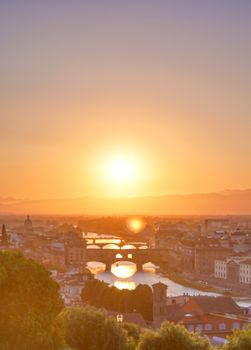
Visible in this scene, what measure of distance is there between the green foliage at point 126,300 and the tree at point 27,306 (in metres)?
8.00

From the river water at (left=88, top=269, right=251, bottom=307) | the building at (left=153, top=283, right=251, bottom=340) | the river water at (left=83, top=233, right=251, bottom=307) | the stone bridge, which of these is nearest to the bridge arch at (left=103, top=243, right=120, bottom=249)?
the river water at (left=83, top=233, right=251, bottom=307)

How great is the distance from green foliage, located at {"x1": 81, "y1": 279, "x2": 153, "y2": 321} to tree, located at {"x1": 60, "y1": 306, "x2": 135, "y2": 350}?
18.0 feet

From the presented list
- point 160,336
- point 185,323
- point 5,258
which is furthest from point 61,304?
point 185,323

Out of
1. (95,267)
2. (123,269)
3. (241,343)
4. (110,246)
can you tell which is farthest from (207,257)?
(241,343)

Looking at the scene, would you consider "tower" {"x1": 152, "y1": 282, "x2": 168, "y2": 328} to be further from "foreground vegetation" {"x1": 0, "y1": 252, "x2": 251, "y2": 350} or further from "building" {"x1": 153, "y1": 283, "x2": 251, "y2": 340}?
"foreground vegetation" {"x1": 0, "y1": 252, "x2": 251, "y2": 350}

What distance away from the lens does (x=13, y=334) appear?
19.8 ft

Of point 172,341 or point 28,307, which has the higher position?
point 28,307

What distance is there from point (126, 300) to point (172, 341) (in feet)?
23.6

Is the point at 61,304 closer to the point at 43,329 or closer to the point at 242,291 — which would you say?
the point at 43,329

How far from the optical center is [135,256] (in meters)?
34.5

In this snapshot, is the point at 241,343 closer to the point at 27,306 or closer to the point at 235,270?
the point at 27,306

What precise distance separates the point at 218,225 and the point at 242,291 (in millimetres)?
55078

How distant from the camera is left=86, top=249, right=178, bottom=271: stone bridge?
110 ft

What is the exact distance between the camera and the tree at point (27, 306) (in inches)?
238
